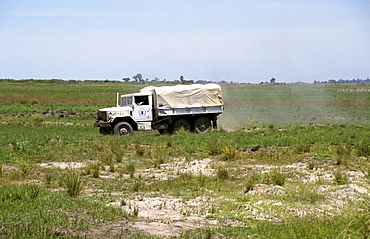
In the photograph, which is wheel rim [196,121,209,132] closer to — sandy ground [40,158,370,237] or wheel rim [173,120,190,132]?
wheel rim [173,120,190,132]

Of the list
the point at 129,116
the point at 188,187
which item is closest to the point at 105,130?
the point at 129,116

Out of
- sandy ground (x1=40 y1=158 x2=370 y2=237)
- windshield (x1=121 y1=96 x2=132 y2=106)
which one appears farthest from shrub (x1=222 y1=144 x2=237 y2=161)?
windshield (x1=121 y1=96 x2=132 y2=106)

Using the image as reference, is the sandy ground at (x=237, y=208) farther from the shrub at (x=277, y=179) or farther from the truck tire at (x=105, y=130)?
the truck tire at (x=105, y=130)

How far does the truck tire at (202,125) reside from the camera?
27406 millimetres

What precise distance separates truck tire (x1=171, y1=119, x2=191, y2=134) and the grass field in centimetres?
303

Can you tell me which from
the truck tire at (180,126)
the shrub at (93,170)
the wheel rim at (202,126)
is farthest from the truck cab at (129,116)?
the shrub at (93,170)

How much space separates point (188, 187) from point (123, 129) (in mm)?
12652

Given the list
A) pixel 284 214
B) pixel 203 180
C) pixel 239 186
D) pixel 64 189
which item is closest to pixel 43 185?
pixel 64 189

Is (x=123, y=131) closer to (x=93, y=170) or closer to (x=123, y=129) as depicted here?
(x=123, y=129)

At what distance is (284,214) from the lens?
1027 cm

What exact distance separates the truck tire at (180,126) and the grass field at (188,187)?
303cm

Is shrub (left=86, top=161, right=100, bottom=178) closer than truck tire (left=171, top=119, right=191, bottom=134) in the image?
Yes

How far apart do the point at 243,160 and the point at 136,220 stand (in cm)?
858

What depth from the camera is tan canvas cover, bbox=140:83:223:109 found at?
87.1 ft
